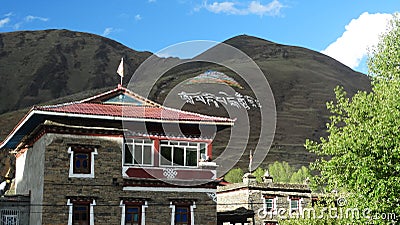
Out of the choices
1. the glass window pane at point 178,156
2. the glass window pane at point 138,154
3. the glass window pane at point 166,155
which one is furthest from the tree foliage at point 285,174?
the glass window pane at point 138,154

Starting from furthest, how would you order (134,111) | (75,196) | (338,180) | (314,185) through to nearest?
(134,111)
(75,196)
(314,185)
(338,180)

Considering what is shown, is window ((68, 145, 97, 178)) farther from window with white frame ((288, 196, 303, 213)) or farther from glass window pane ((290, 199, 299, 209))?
glass window pane ((290, 199, 299, 209))

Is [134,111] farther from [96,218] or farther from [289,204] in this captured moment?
[289,204]

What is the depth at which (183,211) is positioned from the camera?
118ft

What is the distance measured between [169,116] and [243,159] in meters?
68.3

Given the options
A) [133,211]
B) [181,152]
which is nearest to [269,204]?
[181,152]

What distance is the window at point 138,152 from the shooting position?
35.6 m

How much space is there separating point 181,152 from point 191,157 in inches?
29.5

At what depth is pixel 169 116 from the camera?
37219mm

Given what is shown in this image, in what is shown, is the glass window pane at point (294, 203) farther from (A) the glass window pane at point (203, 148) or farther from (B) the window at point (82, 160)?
(B) the window at point (82, 160)

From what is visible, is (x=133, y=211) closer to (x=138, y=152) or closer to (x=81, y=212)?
(x=81, y=212)

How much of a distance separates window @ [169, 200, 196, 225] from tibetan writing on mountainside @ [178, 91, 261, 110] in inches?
2280

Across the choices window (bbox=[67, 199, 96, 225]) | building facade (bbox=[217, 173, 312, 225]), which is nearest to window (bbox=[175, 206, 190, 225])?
window (bbox=[67, 199, 96, 225])

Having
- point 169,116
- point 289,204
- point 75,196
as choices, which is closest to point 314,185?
point 169,116
